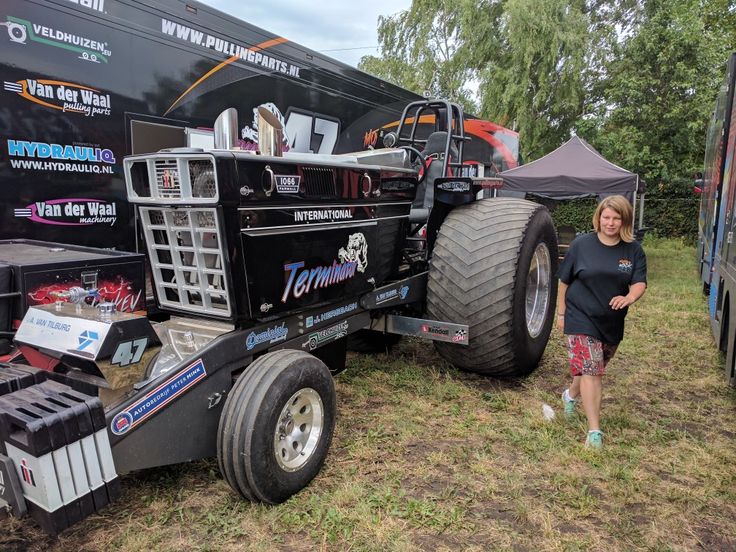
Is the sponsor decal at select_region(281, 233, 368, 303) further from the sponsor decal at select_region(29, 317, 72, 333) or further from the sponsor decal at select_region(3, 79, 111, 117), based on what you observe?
the sponsor decal at select_region(3, 79, 111, 117)

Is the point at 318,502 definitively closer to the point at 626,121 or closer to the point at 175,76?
the point at 175,76

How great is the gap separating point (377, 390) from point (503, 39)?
18.4m

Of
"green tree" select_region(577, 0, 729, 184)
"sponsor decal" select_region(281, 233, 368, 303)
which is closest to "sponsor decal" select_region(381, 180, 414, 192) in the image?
"sponsor decal" select_region(281, 233, 368, 303)

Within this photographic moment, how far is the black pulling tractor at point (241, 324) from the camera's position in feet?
6.49

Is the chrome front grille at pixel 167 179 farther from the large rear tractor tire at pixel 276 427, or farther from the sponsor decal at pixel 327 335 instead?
the sponsor decal at pixel 327 335

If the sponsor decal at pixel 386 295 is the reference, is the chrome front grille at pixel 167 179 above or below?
above

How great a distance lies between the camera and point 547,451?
319 centimetres

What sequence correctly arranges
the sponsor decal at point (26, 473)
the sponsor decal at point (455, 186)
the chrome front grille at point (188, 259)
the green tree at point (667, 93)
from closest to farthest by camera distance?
the sponsor decal at point (26, 473) → the chrome front grille at point (188, 259) → the sponsor decal at point (455, 186) → the green tree at point (667, 93)

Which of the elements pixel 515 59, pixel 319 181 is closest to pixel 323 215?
pixel 319 181

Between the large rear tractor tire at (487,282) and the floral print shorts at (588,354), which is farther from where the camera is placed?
the large rear tractor tire at (487,282)

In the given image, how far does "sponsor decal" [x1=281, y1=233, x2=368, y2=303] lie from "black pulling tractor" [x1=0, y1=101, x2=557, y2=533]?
0.04ft

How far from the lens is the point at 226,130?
2750 mm

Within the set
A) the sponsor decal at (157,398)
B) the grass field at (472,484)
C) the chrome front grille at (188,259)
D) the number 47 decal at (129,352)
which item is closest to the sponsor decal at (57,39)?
the chrome front grille at (188,259)

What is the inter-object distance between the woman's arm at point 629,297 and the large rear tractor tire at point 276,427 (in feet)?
5.69
